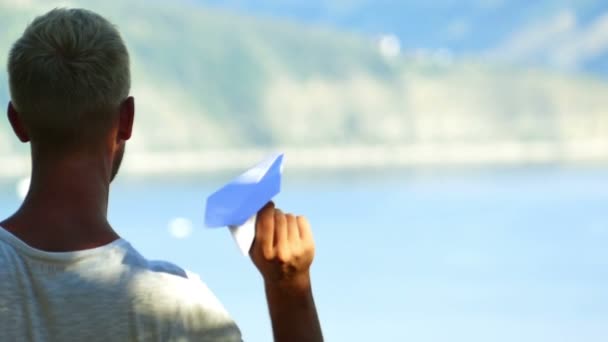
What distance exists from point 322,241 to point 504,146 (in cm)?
4320

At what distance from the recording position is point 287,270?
2.95 feet

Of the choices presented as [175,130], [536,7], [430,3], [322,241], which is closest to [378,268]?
[322,241]

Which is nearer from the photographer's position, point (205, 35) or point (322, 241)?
point (322, 241)

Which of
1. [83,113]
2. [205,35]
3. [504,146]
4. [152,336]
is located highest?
[205,35]

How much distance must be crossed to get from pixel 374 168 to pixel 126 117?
54.2 m

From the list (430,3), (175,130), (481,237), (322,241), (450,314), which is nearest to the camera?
(450,314)

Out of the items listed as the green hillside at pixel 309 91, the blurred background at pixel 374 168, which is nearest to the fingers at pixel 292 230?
the blurred background at pixel 374 168

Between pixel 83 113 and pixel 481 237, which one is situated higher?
pixel 481 237

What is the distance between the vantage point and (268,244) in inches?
34.8

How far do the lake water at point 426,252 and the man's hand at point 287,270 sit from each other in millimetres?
9594

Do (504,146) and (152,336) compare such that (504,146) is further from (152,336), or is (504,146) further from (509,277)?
(152,336)

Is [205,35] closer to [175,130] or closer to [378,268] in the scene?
[175,130]

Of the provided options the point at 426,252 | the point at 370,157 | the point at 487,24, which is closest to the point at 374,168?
the point at 370,157

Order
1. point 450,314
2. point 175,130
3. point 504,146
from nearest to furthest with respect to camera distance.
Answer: point 450,314 → point 175,130 → point 504,146
